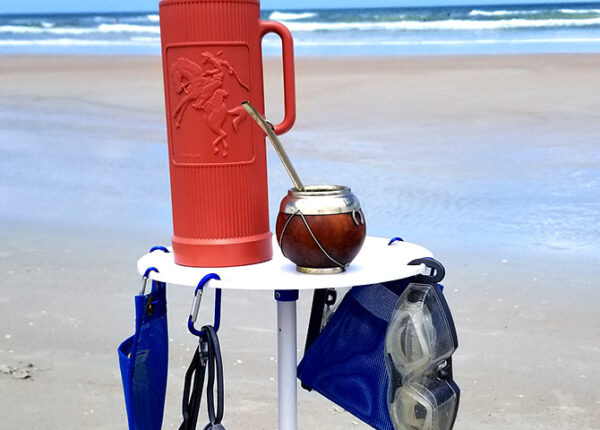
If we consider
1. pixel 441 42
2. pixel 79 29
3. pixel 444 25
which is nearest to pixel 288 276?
pixel 441 42

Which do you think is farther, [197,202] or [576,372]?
[576,372]

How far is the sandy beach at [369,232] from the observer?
9.68 feet

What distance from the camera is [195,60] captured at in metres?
1.64

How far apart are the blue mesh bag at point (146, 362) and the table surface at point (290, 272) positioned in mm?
70

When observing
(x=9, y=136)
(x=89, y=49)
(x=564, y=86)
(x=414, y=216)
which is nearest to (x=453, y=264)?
(x=414, y=216)

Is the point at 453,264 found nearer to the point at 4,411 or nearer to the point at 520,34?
the point at 4,411

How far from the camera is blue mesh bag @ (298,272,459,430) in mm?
1608

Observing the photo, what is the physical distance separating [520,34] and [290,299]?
19.8 meters

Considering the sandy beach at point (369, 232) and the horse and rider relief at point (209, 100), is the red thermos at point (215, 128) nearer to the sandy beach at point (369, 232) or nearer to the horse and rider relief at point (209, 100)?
the horse and rider relief at point (209, 100)

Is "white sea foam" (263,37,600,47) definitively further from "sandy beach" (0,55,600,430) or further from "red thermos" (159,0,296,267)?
"red thermos" (159,0,296,267)

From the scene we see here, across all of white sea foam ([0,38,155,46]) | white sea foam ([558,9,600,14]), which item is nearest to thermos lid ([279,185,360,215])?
white sea foam ([0,38,155,46])

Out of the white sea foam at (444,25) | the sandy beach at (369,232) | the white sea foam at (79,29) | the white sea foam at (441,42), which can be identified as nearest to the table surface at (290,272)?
the sandy beach at (369,232)

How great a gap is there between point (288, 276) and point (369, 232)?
294 cm

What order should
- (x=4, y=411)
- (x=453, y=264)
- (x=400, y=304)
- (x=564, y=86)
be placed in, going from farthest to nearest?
(x=564, y=86), (x=453, y=264), (x=4, y=411), (x=400, y=304)
